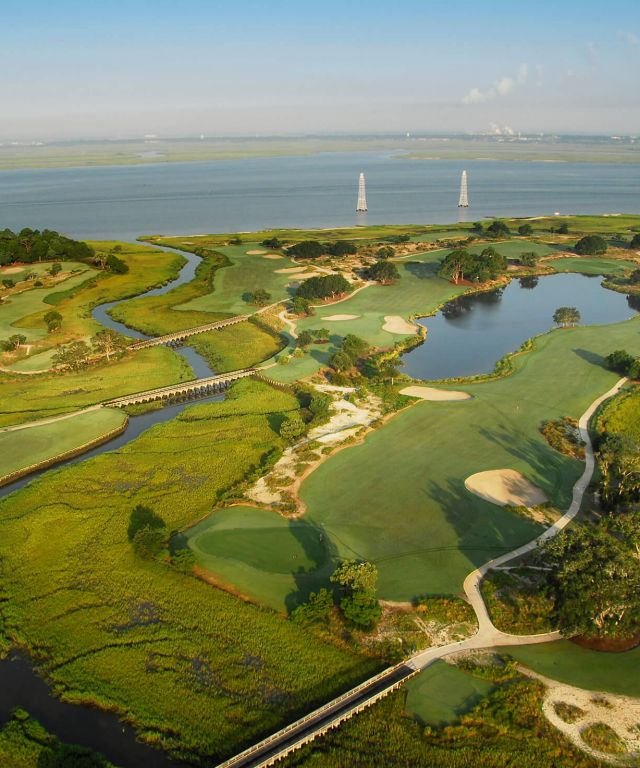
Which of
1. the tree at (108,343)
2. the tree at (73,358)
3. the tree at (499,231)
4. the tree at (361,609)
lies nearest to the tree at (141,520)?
the tree at (361,609)

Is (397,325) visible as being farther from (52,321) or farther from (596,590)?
(596,590)

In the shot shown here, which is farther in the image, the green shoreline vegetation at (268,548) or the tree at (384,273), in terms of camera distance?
the tree at (384,273)

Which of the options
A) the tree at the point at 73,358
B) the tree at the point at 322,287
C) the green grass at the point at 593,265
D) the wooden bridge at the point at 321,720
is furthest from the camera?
the green grass at the point at 593,265

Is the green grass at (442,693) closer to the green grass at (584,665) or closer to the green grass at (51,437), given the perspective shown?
the green grass at (584,665)

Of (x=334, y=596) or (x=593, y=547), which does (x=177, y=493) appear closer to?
(x=334, y=596)

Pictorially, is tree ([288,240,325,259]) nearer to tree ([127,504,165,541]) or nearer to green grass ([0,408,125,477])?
green grass ([0,408,125,477])

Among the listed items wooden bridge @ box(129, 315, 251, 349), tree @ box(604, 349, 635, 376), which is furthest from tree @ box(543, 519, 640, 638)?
wooden bridge @ box(129, 315, 251, 349)
